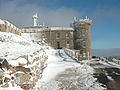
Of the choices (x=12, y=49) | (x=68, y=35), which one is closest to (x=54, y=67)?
(x=12, y=49)

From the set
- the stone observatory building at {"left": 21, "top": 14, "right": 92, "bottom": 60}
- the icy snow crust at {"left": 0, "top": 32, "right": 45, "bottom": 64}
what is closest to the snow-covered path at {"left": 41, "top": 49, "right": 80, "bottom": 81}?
the icy snow crust at {"left": 0, "top": 32, "right": 45, "bottom": 64}

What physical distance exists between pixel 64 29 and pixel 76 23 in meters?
3.53

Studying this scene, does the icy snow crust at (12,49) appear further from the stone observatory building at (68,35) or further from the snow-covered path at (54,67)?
the stone observatory building at (68,35)

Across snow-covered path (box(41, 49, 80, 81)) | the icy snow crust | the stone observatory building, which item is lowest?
snow-covered path (box(41, 49, 80, 81))

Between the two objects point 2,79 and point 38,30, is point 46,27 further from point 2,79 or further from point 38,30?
point 2,79

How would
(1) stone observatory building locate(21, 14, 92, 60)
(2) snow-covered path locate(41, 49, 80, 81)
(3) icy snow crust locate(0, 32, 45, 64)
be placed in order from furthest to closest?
(1) stone observatory building locate(21, 14, 92, 60) < (2) snow-covered path locate(41, 49, 80, 81) < (3) icy snow crust locate(0, 32, 45, 64)

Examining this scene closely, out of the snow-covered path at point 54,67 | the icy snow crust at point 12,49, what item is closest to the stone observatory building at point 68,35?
the icy snow crust at point 12,49

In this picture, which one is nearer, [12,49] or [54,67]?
[12,49]

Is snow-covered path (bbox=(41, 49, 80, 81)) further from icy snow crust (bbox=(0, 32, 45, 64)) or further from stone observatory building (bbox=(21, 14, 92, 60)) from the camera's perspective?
stone observatory building (bbox=(21, 14, 92, 60))

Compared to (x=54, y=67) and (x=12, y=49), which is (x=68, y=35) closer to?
(x=54, y=67)

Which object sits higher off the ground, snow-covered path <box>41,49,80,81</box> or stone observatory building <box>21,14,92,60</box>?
stone observatory building <box>21,14,92,60</box>

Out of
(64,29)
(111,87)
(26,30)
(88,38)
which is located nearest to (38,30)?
(26,30)

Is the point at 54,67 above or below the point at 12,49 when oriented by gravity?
below

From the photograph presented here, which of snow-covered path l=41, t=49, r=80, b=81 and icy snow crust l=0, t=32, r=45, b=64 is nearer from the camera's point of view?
icy snow crust l=0, t=32, r=45, b=64
